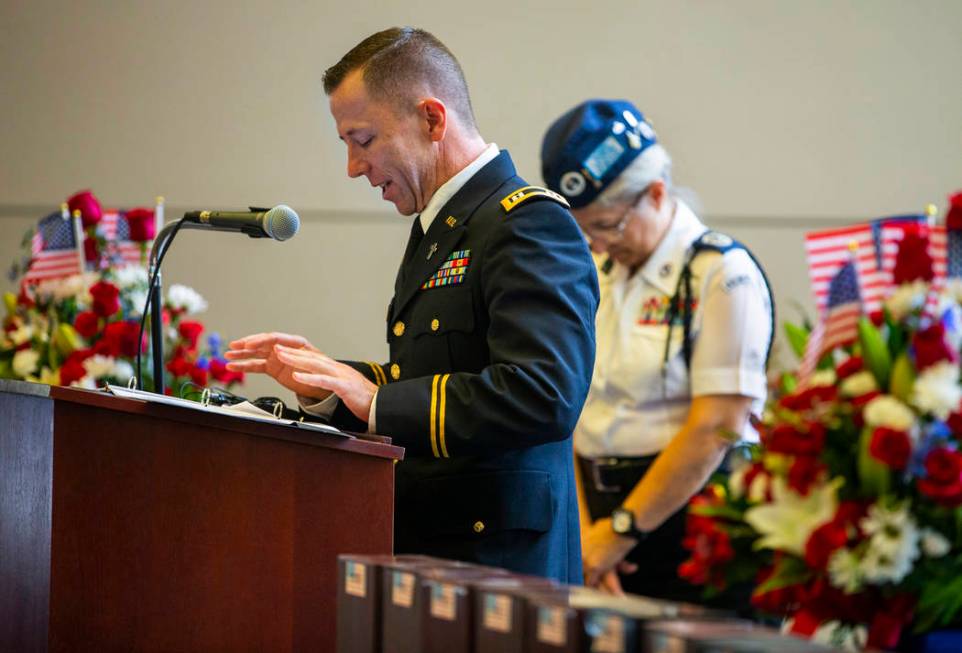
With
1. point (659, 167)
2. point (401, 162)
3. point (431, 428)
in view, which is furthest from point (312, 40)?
point (431, 428)

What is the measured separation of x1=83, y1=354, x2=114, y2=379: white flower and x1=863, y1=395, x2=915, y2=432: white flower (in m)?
2.23

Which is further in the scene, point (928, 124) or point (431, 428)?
point (928, 124)

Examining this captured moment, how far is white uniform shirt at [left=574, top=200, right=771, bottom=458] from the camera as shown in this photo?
7.95ft

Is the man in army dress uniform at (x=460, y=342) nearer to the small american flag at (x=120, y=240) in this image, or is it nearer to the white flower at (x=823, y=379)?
the white flower at (x=823, y=379)

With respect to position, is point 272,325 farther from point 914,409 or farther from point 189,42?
point 914,409

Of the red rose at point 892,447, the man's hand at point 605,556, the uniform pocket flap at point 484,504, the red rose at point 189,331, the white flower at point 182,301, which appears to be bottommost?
the man's hand at point 605,556

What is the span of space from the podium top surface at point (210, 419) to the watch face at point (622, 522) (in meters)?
0.86

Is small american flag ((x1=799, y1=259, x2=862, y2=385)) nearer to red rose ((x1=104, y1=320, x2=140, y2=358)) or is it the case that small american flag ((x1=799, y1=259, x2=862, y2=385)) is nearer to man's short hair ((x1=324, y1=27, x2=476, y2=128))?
man's short hair ((x1=324, y1=27, x2=476, y2=128))

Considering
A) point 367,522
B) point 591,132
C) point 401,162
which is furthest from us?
point 591,132

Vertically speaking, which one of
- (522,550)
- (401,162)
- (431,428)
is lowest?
(522,550)

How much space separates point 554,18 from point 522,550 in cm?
340

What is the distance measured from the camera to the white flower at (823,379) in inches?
50.7

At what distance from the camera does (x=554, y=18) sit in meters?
4.97

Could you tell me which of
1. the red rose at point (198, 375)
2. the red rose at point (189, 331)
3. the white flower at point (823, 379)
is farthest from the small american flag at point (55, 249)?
the white flower at point (823, 379)
